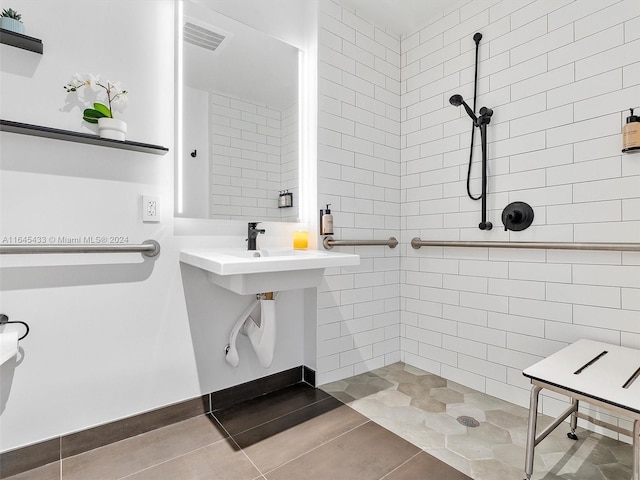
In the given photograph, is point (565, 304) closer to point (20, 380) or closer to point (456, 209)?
point (456, 209)

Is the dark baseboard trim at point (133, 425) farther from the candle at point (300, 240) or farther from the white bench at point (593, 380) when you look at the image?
the white bench at point (593, 380)

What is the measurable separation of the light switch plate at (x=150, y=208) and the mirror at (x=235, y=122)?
119mm

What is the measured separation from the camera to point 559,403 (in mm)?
1719

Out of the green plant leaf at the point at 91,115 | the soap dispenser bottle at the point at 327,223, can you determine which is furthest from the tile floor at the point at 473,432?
the green plant leaf at the point at 91,115

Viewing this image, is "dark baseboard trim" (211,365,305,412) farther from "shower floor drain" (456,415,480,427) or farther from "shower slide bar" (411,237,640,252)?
"shower slide bar" (411,237,640,252)

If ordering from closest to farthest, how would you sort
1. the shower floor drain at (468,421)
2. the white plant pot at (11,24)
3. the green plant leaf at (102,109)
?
the white plant pot at (11,24) → the green plant leaf at (102,109) → the shower floor drain at (468,421)

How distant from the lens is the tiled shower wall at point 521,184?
1.56m

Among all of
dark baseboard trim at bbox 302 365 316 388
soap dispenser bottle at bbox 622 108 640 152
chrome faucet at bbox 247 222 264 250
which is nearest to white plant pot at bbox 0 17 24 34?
chrome faucet at bbox 247 222 264 250

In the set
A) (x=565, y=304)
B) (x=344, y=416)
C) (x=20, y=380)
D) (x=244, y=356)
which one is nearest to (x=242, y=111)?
(x=244, y=356)

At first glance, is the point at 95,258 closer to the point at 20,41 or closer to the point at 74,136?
the point at 74,136

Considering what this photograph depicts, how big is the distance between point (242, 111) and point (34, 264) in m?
1.27

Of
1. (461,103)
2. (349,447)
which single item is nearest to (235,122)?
(461,103)

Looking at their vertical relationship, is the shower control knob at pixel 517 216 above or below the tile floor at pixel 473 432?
above

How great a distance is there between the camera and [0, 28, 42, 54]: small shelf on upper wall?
123cm
